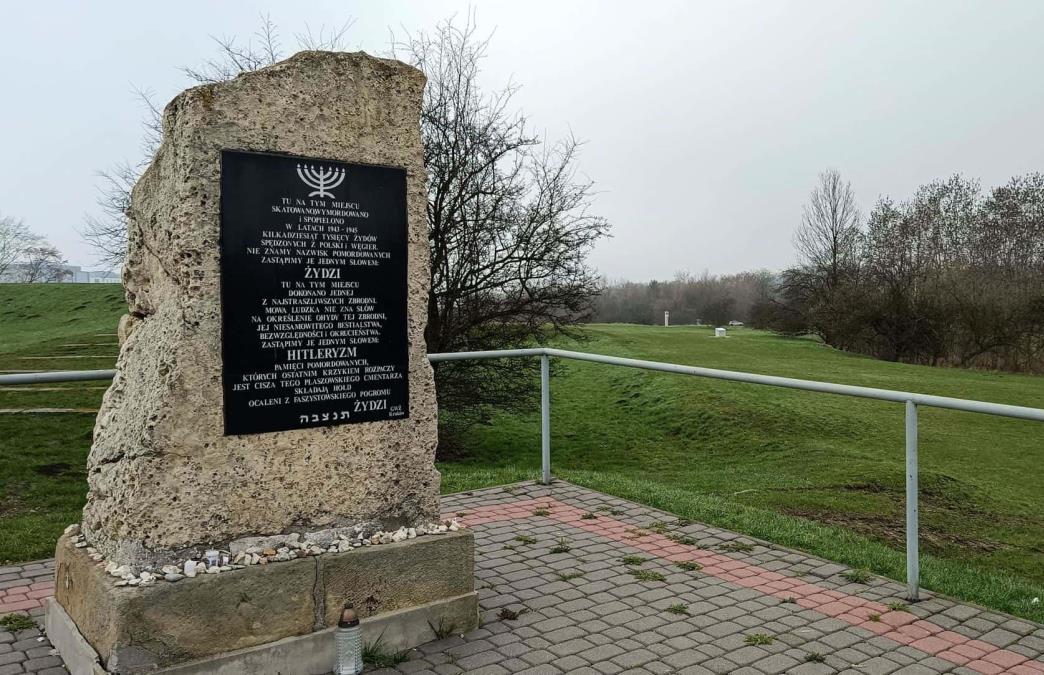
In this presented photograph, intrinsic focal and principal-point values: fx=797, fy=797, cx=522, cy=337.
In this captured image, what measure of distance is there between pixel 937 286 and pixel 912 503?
28176 mm

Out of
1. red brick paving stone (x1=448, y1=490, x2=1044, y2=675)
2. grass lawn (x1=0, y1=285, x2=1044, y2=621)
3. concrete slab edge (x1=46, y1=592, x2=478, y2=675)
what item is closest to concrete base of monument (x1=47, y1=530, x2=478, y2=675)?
concrete slab edge (x1=46, y1=592, x2=478, y2=675)

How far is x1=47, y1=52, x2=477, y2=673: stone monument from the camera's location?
3736mm

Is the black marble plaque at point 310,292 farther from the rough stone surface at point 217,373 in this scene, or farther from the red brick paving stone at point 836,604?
the red brick paving stone at point 836,604

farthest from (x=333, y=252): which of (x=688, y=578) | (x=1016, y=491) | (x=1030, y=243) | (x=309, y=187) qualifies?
(x=1030, y=243)

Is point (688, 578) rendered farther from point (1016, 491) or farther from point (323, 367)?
point (1016, 491)

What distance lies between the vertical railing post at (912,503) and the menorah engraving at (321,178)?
133 inches

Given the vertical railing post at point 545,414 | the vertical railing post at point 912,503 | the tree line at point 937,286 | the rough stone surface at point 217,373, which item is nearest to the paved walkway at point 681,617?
the vertical railing post at point 912,503

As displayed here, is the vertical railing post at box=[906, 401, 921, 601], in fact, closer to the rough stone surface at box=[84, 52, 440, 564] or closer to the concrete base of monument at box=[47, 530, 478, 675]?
the concrete base of monument at box=[47, 530, 478, 675]

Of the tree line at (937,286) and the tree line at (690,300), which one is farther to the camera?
the tree line at (690,300)

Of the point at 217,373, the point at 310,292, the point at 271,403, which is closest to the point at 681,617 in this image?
the point at 271,403

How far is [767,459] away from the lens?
1245 centimetres

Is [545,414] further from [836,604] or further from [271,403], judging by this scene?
[271,403]

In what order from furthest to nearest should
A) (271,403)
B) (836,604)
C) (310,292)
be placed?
1. (836,604)
2. (310,292)
3. (271,403)

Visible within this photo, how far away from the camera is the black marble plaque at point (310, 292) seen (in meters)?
3.93
